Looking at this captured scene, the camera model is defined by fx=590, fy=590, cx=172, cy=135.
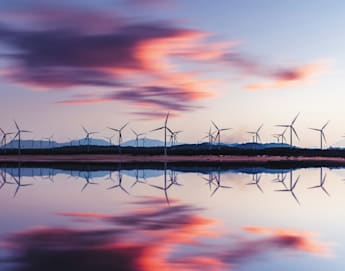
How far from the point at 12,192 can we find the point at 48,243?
2306 centimetres

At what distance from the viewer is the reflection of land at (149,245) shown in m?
16.3

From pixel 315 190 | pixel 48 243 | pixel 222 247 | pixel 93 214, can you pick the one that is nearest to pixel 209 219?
pixel 93 214

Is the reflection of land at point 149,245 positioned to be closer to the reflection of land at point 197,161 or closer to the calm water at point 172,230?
the calm water at point 172,230

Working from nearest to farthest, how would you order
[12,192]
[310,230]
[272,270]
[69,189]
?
[272,270] < [310,230] < [12,192] < [69,189]

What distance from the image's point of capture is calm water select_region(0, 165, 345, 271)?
1670cm

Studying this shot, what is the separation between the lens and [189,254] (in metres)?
17.8

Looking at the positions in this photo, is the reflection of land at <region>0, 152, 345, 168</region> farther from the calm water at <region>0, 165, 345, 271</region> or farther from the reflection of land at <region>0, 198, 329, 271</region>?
the reflection of land at <region>0, 198, 329, 271</region>

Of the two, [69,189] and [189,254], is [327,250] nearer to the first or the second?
[189,254]

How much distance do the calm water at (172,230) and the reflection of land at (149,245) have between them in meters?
0.03

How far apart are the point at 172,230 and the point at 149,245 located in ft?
12.6

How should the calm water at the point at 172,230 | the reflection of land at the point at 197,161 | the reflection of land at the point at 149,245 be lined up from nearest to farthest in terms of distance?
the reflection of land at the point at 149,245 → the calm water at the point at 172,230 → the reflection of land at the point at 197,161

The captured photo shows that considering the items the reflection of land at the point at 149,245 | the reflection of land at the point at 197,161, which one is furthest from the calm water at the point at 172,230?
the reflection of land at the point at 197,161

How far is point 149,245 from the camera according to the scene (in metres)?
19.5

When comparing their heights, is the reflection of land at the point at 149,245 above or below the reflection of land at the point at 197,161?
below
